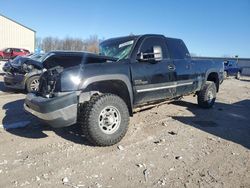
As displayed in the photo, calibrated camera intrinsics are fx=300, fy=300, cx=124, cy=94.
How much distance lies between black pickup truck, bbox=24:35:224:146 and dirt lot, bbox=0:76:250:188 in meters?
0.47

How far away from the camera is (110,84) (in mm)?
5367

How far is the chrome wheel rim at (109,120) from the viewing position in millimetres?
5047

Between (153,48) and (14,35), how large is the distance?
3920cm

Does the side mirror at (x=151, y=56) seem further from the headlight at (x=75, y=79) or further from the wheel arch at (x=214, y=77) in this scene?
the wheel arch at (x=214, y=77)

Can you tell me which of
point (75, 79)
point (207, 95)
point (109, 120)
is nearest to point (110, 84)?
point (109, 120)

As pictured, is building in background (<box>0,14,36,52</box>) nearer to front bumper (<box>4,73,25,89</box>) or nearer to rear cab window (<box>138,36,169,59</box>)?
front bumper (<box>4,73,25,89</box>)

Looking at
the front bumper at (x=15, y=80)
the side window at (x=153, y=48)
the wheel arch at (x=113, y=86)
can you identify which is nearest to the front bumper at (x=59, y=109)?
the wheel arch at (x=113, y=86)

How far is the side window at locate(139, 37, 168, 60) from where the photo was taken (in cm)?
590

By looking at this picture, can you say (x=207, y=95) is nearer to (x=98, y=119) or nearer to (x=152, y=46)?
(x=152, y=46)

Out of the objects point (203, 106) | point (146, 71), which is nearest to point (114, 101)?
point (146, 71)

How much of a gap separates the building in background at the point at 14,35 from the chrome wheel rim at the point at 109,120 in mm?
38819

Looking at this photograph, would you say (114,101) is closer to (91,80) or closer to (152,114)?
(91,80)

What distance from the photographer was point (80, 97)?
16.3ft

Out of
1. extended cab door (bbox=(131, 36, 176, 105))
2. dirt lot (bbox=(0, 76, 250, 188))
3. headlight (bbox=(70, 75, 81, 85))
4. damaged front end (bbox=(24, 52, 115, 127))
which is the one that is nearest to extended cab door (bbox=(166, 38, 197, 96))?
extended cab door (bbox=(131, 36, 176, 105))
